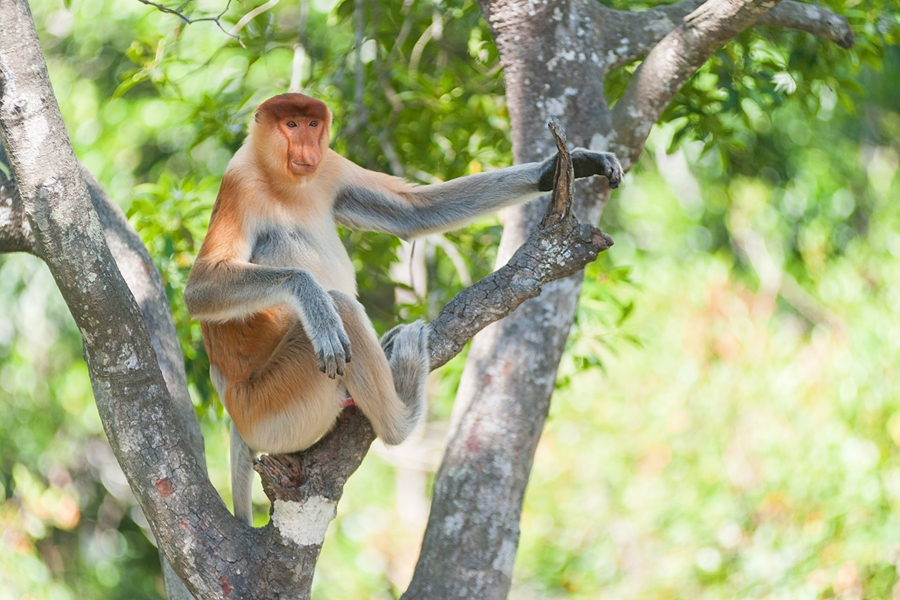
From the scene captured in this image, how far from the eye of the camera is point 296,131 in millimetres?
2568

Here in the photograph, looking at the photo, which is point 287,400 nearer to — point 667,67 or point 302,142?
point 302,142

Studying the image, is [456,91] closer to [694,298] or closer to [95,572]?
[694,298]

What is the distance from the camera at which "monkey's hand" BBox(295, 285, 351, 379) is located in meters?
2.22

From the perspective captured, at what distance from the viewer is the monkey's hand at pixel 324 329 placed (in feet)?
7.29

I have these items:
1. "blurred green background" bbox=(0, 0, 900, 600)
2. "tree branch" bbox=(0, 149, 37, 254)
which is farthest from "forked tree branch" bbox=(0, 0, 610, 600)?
"blurred green background" bbox=(0, 0, 900, 600)

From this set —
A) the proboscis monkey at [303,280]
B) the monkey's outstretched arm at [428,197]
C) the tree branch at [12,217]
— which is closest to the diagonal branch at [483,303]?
the proboscis monkey at [303,280]

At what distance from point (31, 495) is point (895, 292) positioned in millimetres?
6137

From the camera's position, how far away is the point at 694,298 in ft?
22.7

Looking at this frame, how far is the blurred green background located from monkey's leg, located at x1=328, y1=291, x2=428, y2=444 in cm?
90

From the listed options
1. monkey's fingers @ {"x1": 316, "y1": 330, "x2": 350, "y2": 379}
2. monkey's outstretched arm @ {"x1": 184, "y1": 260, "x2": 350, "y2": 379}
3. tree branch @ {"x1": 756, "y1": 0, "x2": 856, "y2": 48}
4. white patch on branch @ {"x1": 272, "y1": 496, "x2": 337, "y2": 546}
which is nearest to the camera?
white patch on branch @ {"x1": 272, "y1": 496, "x2": 337, "y2": 546}

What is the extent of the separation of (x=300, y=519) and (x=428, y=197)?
3.69 feet

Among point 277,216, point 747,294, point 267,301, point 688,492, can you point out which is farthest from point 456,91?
point 747,294

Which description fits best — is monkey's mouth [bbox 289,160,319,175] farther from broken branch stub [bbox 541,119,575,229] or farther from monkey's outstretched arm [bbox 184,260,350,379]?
broken branch stub [bbox 541,119,575,229]

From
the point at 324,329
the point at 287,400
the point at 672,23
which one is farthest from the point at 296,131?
the point at 672,23
